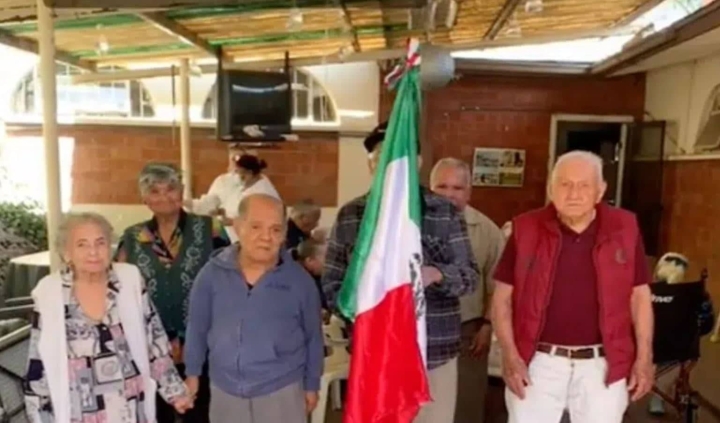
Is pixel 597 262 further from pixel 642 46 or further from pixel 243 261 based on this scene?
pixel 642 46

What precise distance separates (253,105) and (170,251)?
297 centimetres

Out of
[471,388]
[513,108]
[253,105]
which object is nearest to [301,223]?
[471,388]

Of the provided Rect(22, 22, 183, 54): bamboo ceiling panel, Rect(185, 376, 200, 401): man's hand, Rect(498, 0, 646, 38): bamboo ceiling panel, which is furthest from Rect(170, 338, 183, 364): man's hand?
Rect(498, 0, 646, 38): bamboo ceiling panel

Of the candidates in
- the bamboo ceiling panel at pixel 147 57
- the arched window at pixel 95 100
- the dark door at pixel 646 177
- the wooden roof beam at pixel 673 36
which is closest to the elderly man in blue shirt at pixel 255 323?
the wooden roof beam at pixel 673 36

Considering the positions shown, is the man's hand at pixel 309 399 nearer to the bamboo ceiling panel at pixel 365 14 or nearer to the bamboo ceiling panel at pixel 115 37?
the bamboo ceiling panel at pixel 365 14

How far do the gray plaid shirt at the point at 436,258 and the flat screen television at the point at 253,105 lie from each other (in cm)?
318

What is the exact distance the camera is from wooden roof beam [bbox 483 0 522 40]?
195 inches

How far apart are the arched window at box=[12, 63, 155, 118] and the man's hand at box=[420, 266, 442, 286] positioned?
19.4 feet

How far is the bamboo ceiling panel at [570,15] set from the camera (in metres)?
5.21

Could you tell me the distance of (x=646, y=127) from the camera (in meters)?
7.21

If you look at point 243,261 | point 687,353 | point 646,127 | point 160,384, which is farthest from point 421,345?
point 646,127

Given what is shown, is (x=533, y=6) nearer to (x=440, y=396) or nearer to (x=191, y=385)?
(x=440, y=396)

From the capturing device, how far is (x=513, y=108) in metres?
7.66

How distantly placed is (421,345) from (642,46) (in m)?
4.48
